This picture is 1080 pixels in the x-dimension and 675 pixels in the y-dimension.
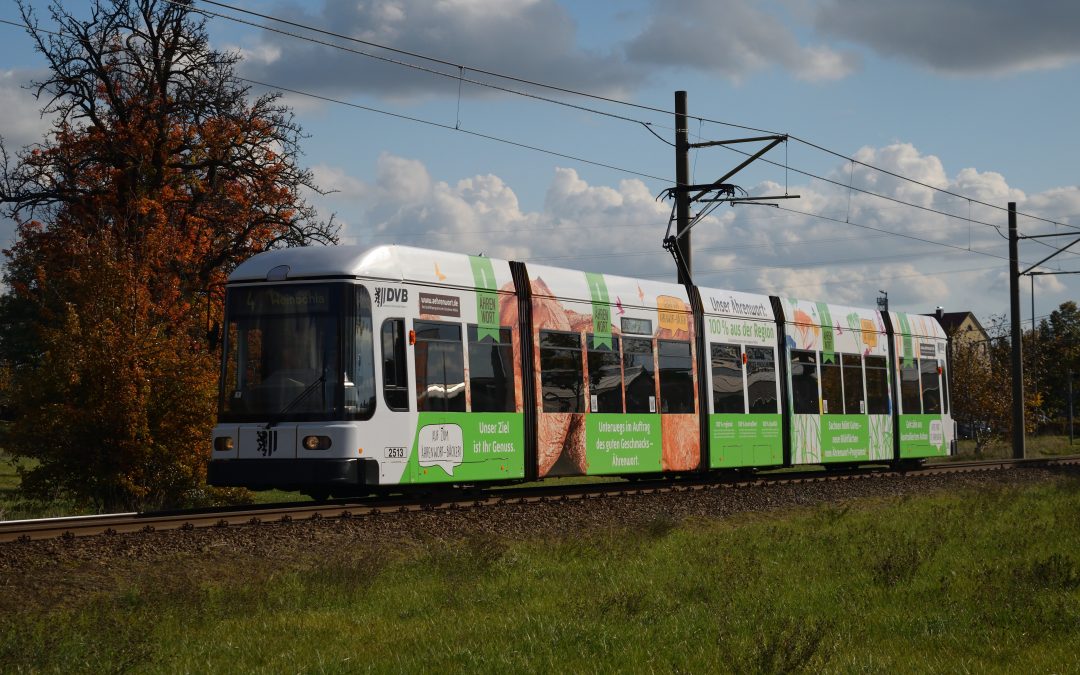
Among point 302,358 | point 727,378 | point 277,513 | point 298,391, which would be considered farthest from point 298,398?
point 727,378

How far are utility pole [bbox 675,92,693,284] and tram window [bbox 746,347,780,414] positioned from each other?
6.17ft

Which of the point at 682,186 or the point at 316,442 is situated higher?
the point at 682,186

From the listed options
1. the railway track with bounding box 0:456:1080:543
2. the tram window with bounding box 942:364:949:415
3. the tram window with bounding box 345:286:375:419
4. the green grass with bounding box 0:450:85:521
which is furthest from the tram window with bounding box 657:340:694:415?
the tram window with bounding box 942:364:949:415

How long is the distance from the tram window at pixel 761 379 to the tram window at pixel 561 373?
214 inches

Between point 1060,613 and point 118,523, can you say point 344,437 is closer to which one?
point 118,523

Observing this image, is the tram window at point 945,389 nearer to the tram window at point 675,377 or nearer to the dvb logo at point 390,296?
the tram window at point 675,377

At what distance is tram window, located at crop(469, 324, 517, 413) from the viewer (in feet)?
56.5

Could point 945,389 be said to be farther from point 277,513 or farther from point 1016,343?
point 277,513

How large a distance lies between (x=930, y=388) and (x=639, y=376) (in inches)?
473

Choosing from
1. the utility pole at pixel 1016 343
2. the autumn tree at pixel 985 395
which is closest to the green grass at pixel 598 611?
the utility pole at pixel 1016 343

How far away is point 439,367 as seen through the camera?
54.6ft

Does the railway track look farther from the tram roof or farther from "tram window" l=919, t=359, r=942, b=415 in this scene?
"tram window" l=919, t=359, r=942, b=415

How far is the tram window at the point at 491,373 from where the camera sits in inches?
678

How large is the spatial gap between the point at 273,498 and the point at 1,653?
58.4 feet
